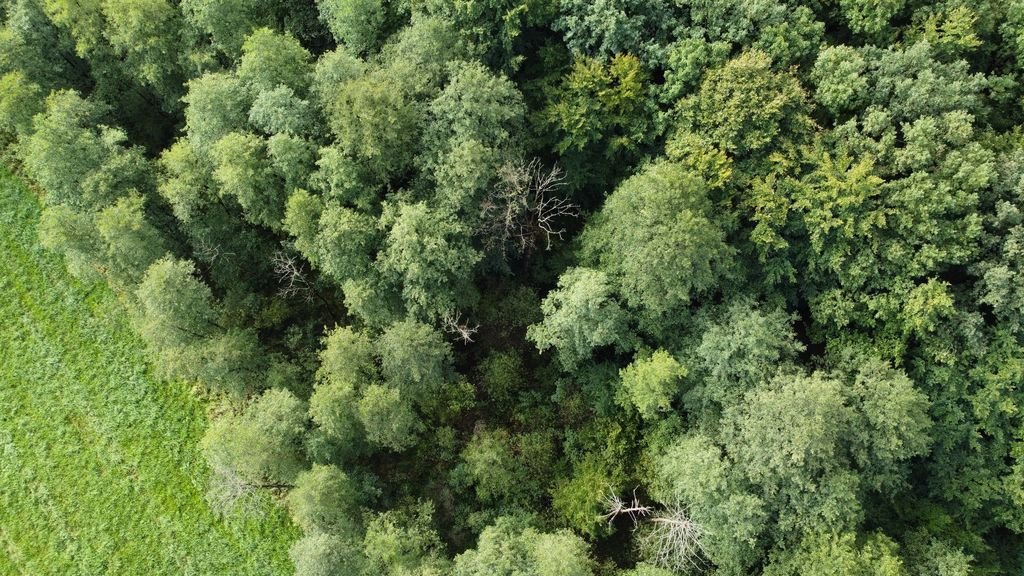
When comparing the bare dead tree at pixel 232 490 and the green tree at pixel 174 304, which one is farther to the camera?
the green tree at pixel 174 304

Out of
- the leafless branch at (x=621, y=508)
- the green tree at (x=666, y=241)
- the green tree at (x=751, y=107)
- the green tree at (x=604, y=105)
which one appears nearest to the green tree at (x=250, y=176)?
the green tree at (x=604, y=105)

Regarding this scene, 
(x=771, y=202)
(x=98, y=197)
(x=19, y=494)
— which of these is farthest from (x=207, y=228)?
(x=771, y=202)

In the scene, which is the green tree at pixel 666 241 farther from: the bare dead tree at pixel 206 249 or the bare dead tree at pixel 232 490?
the bare dead tree at pixel 206 249

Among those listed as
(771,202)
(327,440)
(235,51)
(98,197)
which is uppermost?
(235,51)

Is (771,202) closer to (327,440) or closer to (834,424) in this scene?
(834,424)

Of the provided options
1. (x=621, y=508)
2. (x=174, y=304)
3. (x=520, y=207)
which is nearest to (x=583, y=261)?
(x=520, y=207)

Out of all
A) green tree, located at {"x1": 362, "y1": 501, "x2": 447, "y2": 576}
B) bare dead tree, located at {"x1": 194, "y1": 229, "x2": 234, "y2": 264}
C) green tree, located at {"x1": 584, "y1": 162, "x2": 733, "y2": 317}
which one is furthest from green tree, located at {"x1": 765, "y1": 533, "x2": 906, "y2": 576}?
bare dead tree, located at {"x1": 194, "y1": 229, "x2": 234, "y2": 264}
